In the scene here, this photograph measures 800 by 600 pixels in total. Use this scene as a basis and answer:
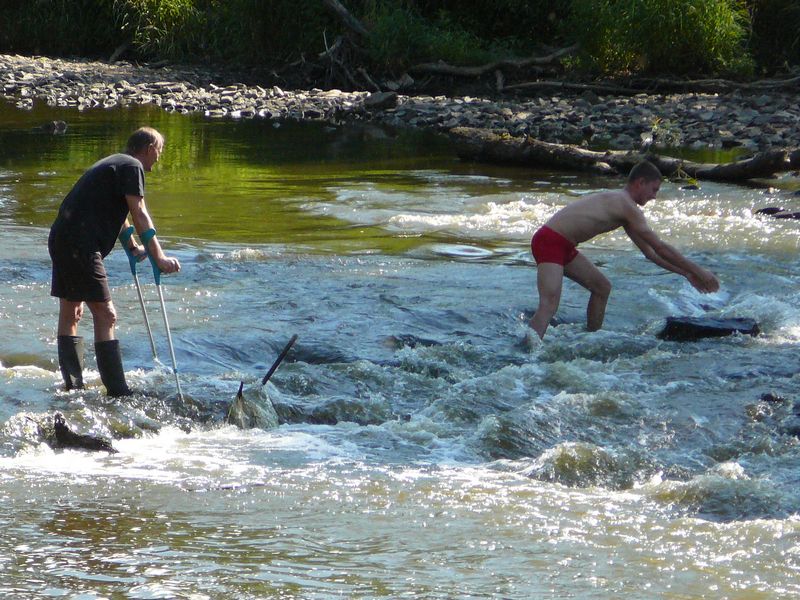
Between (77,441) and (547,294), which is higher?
(547,294)

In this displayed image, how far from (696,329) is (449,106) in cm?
1756

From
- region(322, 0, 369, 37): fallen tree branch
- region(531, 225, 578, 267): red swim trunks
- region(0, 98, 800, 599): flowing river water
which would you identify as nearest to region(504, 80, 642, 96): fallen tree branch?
region(322, 0, 369, 37): fallen tree branch

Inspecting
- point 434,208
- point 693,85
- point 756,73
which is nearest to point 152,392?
point 434,208

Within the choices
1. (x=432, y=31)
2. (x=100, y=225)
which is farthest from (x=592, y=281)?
(x=432, y=31)

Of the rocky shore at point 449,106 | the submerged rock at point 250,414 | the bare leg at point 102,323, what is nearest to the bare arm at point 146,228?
the bare leg at point 102,323

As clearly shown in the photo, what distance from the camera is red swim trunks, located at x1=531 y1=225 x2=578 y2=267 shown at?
348 inches

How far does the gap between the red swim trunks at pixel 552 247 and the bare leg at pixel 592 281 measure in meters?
0.12

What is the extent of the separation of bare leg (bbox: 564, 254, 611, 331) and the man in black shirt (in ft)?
11.5

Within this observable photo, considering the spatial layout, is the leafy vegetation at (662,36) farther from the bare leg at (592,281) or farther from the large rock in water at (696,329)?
the bare leg at (592,281)

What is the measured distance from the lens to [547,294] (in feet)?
28.7

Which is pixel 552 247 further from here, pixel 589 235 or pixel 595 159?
pixel 595 159

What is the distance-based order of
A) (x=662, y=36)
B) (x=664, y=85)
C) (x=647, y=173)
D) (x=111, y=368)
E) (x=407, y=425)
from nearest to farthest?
1. (x=407, y=425)
2. (x=111, y=368)
3. (x=647, y=173)
4. (x=662, y=36)
5. (x=664, y=85)

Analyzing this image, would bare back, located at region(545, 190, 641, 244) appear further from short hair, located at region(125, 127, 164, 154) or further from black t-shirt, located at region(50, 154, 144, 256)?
black t-shirt, located at region(50, 154, 144, 256)

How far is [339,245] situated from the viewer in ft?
39.9
